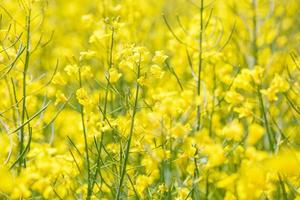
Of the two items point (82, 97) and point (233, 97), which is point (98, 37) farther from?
point (233, 97)

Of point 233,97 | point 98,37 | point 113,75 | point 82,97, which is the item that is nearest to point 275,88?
point 233,97

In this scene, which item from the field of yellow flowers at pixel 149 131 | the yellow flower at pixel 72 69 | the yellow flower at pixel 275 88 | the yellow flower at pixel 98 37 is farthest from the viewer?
the yellow flower at pixel 98 37

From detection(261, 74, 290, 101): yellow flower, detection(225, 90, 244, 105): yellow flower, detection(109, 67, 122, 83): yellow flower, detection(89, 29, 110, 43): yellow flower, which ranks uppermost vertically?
detection(89, 29, 110, 43): yellow flower

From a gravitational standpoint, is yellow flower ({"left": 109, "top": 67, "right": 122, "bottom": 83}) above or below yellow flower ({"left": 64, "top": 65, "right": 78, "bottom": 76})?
below

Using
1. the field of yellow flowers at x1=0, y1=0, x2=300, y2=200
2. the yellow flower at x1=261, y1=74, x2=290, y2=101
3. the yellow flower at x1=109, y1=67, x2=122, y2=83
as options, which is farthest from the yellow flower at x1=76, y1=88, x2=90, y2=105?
the yellow flower at x1=261, y1=74, x2=290, y2=101

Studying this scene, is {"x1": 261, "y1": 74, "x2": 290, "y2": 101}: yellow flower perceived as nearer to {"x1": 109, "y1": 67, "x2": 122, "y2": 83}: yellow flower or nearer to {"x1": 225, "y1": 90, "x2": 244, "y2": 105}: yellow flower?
{"x1": 225, "y1": 90, "x2": 244, "y2": 105}: yellow flower

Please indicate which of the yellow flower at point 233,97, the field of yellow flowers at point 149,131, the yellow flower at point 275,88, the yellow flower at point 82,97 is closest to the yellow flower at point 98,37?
→ the field of yellow flowers at point 149,131

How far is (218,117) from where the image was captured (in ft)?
13.9

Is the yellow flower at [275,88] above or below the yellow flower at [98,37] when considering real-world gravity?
below

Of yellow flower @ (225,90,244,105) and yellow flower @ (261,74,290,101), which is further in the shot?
yellow flower @ (225,90,244,105)

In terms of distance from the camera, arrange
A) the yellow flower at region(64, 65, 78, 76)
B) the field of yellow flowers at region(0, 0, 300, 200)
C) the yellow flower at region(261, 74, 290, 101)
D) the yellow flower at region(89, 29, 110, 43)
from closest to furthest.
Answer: the field of yellow flowers at region(0, 0, 300, 200), the yellow flower at region(261, 74, 290, 101), the yellow flower at region(64, 65, 78, 76), the yellow flower at region(89, 29, 110, 43)

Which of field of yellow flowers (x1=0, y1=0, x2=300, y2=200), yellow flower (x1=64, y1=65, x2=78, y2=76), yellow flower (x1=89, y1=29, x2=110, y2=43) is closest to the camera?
field of yellow flowers (x1=0, y1=0, x2=300, y2=200)

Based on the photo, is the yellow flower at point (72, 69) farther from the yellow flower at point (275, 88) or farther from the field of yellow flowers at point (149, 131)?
the yellow flower at point (275, 88)

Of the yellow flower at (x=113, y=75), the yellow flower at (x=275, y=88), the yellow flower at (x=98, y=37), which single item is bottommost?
the yellow flower at (x=275, y=88)
